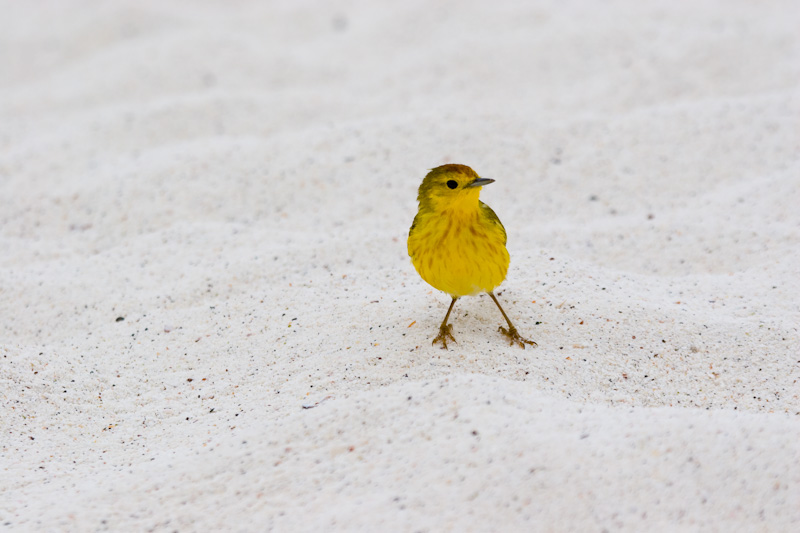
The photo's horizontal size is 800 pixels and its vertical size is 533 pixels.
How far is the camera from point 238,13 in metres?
9.59

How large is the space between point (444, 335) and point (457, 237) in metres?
0.48

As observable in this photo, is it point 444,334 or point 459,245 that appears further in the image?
point 444,334

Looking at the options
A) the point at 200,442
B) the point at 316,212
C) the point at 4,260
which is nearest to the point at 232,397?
the point at 200,442

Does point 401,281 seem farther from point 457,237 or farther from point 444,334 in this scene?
point 457,237

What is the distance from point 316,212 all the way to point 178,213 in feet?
3.20

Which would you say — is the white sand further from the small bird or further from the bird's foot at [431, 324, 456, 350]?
the small bird

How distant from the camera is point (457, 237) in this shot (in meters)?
3.12

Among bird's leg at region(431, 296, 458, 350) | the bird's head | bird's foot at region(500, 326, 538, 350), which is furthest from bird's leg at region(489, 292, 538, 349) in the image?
the bird's head

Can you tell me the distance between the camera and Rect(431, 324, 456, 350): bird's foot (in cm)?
330

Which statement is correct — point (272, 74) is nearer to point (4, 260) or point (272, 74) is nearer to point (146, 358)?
point (4, 260)

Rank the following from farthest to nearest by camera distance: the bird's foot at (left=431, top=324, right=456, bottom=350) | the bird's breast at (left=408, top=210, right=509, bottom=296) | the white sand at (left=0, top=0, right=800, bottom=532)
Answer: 1. the bird's foot at (left=431, top=324, right=456, bottom=350)
2. the bird's breast at (left=408, top=210, right=509, bottom=296)
3. the white sand at (left=0, top=0, right=800, bottom=532)

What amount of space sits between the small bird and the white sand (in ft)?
1.17

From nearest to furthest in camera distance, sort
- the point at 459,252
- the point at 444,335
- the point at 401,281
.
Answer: the point at 459,252, the point at 444,335, the point at 401,281

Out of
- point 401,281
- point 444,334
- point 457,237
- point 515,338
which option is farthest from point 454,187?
point 401,281
